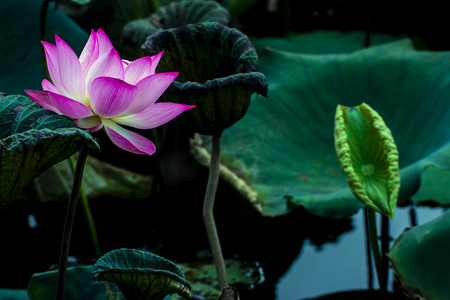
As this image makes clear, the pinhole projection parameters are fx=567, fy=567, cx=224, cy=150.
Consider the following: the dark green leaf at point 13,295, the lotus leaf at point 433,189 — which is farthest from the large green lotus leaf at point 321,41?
the dark green leaf at point 13,295

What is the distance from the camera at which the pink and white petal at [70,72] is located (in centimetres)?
73

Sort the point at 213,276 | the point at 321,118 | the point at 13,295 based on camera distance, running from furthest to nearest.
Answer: the point at 321,118
the point at 213,276
the point at 13,295

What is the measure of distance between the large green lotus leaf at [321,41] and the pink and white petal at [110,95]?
1.91 meters

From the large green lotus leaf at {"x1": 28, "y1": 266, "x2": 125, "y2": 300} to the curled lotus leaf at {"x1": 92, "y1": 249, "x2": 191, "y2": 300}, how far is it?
0.22 m

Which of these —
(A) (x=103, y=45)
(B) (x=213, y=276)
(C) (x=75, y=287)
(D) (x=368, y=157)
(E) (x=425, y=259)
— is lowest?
(B) (x=213, y=276)

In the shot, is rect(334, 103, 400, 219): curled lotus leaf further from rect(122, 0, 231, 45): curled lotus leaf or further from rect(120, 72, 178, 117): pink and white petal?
rect(122, 0, 231, 45): curled lotus leaf

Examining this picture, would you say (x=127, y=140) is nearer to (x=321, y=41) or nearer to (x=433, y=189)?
(x=433, y=189)

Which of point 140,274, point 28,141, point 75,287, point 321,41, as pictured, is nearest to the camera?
point 28,141

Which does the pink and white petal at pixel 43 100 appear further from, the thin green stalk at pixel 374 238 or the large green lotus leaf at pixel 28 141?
the thin green stalk at pixel 374 238

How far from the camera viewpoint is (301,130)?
178 centimetres

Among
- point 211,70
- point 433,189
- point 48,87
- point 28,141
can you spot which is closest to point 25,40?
point 211,70

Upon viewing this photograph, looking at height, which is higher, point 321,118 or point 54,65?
point 54,65

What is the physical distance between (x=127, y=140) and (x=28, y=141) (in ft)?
0.45

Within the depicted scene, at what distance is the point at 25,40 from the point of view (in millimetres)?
1842
